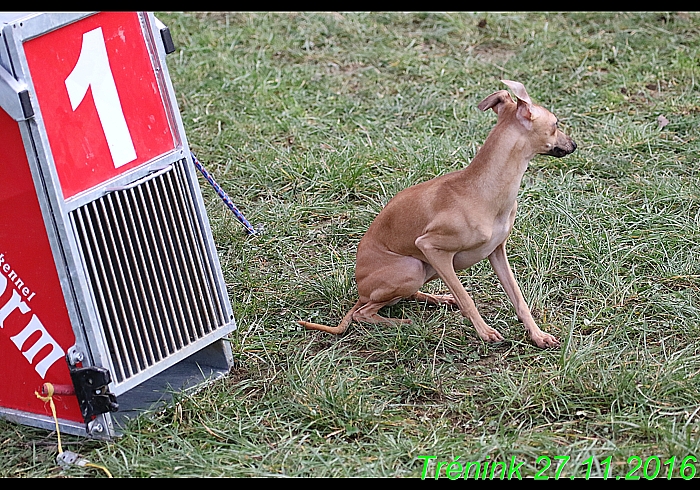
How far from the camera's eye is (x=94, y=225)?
354cm

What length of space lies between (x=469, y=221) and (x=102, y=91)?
1721mm

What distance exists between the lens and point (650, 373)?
3789mm

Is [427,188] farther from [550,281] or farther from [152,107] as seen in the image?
[152,107]

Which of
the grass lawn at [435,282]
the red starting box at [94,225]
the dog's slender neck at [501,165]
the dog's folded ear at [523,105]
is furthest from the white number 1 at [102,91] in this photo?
the dog's folded ear at [523,105]

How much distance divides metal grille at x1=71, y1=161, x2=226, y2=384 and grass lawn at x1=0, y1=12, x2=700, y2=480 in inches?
12.2

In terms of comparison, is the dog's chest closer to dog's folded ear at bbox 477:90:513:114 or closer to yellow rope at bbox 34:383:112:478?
dog's folded ear at bbox 477:90:513:114

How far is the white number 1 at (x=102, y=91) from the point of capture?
3.42 metres

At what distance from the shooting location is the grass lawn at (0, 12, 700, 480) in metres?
3.57

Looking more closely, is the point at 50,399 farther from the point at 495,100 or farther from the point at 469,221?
the point at 495,100

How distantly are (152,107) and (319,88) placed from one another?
363cm

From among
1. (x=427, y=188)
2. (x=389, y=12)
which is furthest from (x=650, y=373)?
(x=389, y=12)

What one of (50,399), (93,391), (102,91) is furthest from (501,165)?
(50,399)

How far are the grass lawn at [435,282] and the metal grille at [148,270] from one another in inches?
12.2
